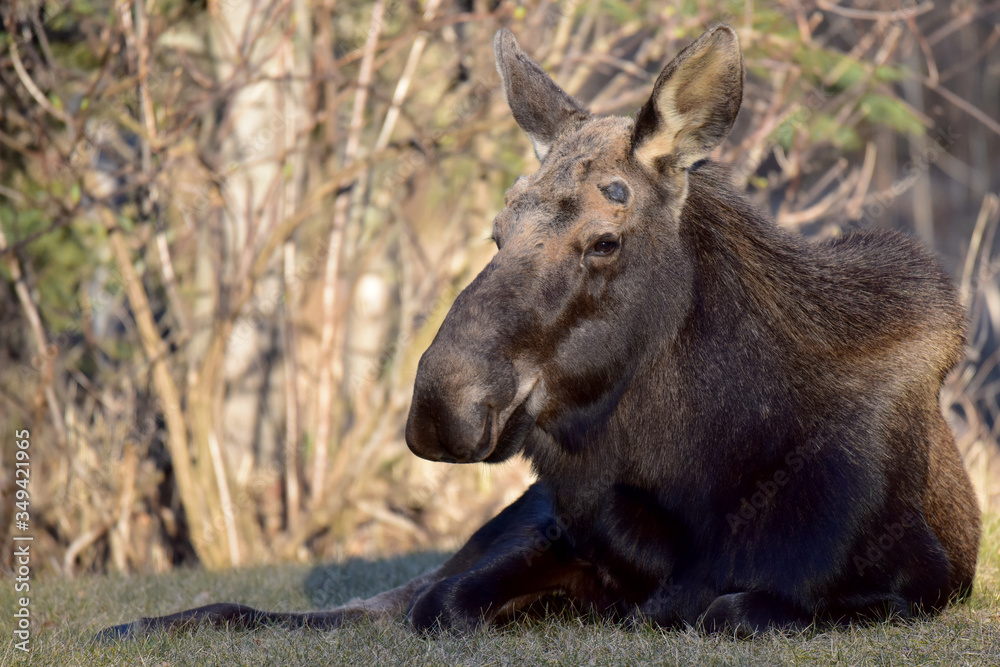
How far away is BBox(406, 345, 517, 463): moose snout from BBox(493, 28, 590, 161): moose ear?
117cm

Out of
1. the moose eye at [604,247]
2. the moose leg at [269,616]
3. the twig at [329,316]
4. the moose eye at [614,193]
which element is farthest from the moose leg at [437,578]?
the twig at [329,316]

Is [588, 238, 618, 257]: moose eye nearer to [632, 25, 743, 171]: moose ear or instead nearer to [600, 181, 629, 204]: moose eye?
[600, 181, 629, 204]: moose eye

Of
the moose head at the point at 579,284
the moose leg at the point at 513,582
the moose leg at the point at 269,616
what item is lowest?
the moose leg at the point at 269,616

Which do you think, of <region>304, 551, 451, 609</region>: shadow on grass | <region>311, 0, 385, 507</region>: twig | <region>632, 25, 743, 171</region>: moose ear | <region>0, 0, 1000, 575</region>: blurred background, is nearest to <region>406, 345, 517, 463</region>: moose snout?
<region>632, 25, 743, 171</region>: moose ear

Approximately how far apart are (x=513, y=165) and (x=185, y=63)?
246 centimetres

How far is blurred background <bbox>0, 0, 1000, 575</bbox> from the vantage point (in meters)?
7.07

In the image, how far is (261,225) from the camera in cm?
764

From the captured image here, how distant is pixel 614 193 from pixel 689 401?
2.43 feet

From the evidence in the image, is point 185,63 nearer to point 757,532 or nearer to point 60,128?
point 60,128

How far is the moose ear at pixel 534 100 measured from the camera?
398 cm

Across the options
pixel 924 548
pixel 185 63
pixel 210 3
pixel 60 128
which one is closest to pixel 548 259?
pixel 924 548

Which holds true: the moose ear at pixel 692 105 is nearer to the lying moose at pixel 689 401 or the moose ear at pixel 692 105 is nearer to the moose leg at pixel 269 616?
the lying moose at pixel 689 401

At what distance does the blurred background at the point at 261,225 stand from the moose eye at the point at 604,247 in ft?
12.2

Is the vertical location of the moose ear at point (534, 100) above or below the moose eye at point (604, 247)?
above
